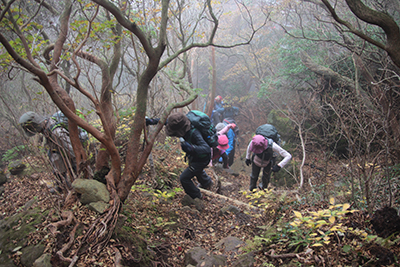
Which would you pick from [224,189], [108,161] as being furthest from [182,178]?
[224,189]

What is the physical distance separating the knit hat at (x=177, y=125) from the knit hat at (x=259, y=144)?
1950 mm

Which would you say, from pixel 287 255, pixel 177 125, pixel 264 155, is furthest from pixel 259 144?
pixel 287 255

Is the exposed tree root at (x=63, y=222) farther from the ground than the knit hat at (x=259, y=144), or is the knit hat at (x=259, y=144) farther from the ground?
the knit hat at (x=259, y=144)

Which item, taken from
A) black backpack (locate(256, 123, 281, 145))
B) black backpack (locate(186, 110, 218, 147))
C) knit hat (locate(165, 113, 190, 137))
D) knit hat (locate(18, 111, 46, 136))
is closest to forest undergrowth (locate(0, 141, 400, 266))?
knit hat (locate(18, 111, 46, 136))

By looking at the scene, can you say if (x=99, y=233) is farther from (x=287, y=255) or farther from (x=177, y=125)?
(x=287, y=255)

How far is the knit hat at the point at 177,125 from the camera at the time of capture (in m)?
4.14

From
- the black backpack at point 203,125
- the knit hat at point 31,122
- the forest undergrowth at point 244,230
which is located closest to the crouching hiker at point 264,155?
the forest undergrowth at point 244,230

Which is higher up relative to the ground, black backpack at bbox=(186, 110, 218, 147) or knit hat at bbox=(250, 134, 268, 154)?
black backpack at bbox=(186, 110, 218, 147)

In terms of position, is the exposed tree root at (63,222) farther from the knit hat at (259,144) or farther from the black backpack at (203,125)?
the knit hat at (259,144)

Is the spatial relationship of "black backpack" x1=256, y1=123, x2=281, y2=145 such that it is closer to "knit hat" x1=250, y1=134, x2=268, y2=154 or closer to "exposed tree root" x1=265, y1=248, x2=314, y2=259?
"knit hat" x1=250, y1=134, x2=268, y2=154

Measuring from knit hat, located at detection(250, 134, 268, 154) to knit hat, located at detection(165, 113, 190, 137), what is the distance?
76.8 inches

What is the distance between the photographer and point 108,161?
156 inches

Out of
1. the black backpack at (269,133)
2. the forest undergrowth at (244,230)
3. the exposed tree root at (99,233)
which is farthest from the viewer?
the black backpack at (269,133)

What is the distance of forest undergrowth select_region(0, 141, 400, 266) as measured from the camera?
2445 mm
